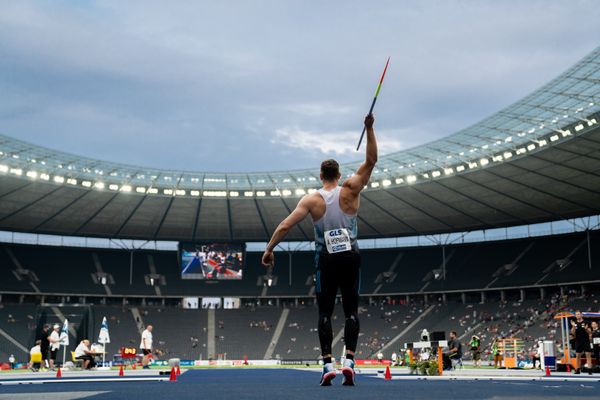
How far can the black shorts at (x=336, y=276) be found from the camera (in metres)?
6.93

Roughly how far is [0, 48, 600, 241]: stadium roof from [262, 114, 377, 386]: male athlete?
30876mm

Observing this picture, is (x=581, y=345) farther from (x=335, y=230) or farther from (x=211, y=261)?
(x=211, y=261)

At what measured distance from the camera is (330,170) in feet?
24.4

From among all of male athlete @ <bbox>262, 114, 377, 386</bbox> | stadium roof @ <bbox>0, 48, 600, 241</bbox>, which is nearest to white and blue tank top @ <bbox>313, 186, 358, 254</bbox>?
male athlete @ <bbox>262, 114, 377, 386</bbox>

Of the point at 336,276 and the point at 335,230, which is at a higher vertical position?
the point at 335,230

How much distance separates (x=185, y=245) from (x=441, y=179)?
2770 centimetres

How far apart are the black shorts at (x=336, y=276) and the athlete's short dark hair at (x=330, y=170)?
943 millimetres

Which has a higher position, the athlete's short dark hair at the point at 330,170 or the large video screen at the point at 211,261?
the large video screen at the point at 211,261

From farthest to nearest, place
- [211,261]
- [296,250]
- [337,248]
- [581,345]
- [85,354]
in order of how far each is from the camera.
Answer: [296,250] → [211,261] → [85,354] → [581,345] → [337,248]

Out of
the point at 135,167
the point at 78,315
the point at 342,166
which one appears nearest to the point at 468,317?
the point at 342,166

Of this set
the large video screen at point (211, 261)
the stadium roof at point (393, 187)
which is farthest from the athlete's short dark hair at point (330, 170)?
the large video screen at point (211, 261)

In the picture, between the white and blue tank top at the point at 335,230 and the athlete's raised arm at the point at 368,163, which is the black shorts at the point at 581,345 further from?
the athlete's raised arm at the point at 368,163

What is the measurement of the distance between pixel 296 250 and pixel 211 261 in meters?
9.89

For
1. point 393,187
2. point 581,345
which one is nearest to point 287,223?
point 581,345
